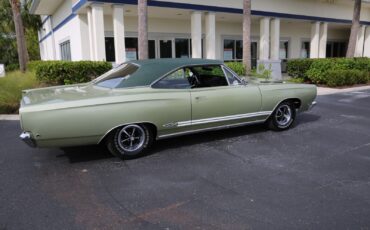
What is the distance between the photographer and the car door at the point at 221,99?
206 inches

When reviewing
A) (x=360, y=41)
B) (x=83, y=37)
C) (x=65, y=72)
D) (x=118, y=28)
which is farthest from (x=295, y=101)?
(x=360, y=41)

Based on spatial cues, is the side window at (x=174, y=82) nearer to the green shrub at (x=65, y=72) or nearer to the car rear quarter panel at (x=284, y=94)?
the car rear quarter panel at (x=284, y=94)

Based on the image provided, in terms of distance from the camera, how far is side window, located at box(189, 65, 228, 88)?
5.65 m

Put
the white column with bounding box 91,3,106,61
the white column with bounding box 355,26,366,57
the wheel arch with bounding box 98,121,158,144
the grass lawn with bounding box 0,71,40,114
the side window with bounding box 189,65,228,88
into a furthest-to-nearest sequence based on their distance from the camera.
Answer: the white column with bounding box 355,26,366,57 → the white column with bounding box 91,3,106,61 → the grass lawn with bounding box 0,71,40,114 → the side window with bounding box 189,65,228,88 → the wheel arch with bounding box 98,121,158,144

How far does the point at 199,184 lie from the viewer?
395 cm

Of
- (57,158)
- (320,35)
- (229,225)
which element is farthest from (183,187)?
(320,35)

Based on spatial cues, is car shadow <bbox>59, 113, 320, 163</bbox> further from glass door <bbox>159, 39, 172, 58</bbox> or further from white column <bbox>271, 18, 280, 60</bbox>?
white column <bbox>271, 18, 280, 60</bbox>

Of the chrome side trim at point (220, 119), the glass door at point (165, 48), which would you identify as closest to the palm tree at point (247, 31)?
the glass door at point (165, 48)

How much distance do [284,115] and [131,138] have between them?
10.7 feet

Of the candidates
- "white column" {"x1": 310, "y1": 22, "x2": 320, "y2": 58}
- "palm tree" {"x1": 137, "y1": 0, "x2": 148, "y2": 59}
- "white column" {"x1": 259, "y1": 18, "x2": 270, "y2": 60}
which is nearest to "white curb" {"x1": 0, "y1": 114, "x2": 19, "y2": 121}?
"palm tree" {"x1": 137, "y1": 0, "x2": 148, "y2": 59}

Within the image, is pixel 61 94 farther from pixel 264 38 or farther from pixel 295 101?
pixel 264 38

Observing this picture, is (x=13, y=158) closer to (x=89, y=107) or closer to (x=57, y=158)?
(x=57, y=158)

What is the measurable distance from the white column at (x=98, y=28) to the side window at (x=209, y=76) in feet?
24.2

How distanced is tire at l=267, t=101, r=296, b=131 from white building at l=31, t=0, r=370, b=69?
303 inches
